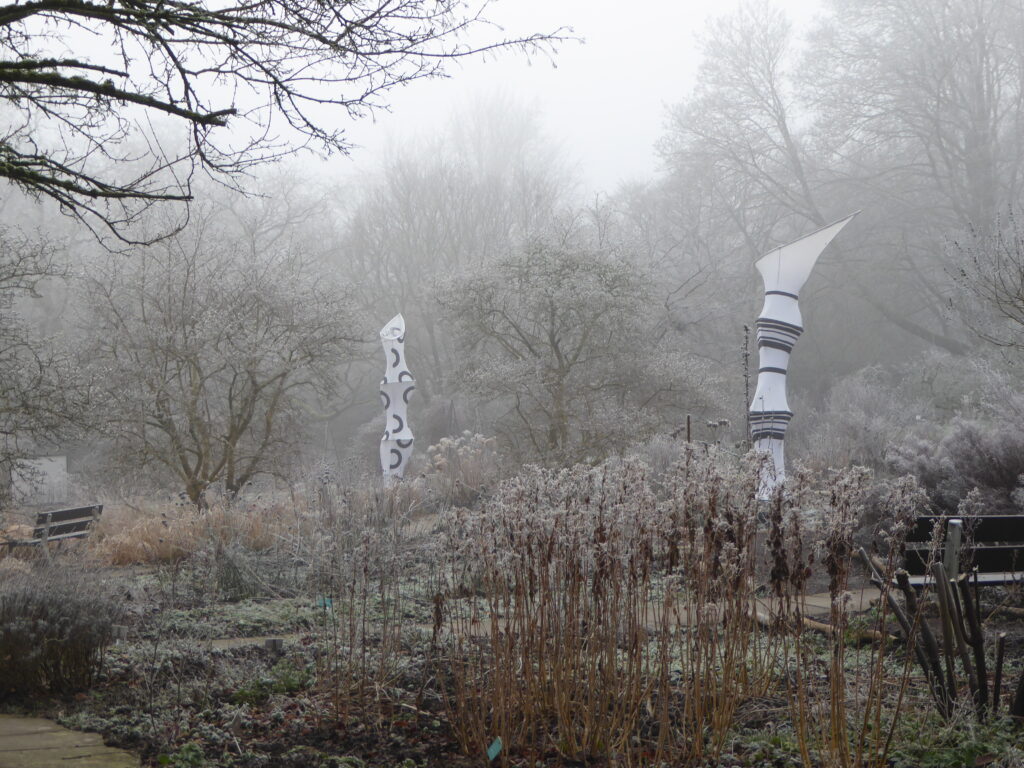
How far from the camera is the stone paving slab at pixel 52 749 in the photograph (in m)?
2.97

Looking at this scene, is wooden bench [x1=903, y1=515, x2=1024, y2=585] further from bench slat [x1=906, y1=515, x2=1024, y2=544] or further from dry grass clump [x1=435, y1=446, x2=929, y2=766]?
dry grass clump [x1=435, y1=446, x2=929, y2=766]

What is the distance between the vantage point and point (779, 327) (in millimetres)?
10711

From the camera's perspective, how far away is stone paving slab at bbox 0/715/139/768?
297cm

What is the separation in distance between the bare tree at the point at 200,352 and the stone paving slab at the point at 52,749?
279 inches

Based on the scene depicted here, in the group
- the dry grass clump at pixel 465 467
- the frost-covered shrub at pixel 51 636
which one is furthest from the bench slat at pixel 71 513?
the frost-covered shrub at pixel 51 636

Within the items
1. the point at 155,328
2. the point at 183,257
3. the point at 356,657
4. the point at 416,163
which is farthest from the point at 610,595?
the point at 416,163

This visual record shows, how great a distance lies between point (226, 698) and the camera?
3.82 meters

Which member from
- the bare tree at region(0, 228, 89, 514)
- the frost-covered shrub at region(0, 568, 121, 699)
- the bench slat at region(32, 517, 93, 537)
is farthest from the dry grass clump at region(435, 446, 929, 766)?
the bench slat at region(32, 517, 93, 537)

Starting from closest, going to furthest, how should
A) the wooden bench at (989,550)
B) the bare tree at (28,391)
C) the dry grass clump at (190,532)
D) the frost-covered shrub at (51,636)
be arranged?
the frost-covered shrub at (51,636)
the wooden bench at (989,550)
the bare tree at (28,391)
the dry grass clump at (190,532)

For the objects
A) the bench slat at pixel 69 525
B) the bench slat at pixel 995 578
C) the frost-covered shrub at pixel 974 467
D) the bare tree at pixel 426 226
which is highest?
the bare tree at pixel 426 226

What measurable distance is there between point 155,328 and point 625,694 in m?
9.23

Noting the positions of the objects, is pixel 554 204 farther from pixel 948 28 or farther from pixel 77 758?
pixel 77 758

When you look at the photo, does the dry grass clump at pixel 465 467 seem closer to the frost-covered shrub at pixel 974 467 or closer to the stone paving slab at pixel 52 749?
the frost-covered shrub at pixel 974 467

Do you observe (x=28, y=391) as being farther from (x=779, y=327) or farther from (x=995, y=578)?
(x=779, y=327)
